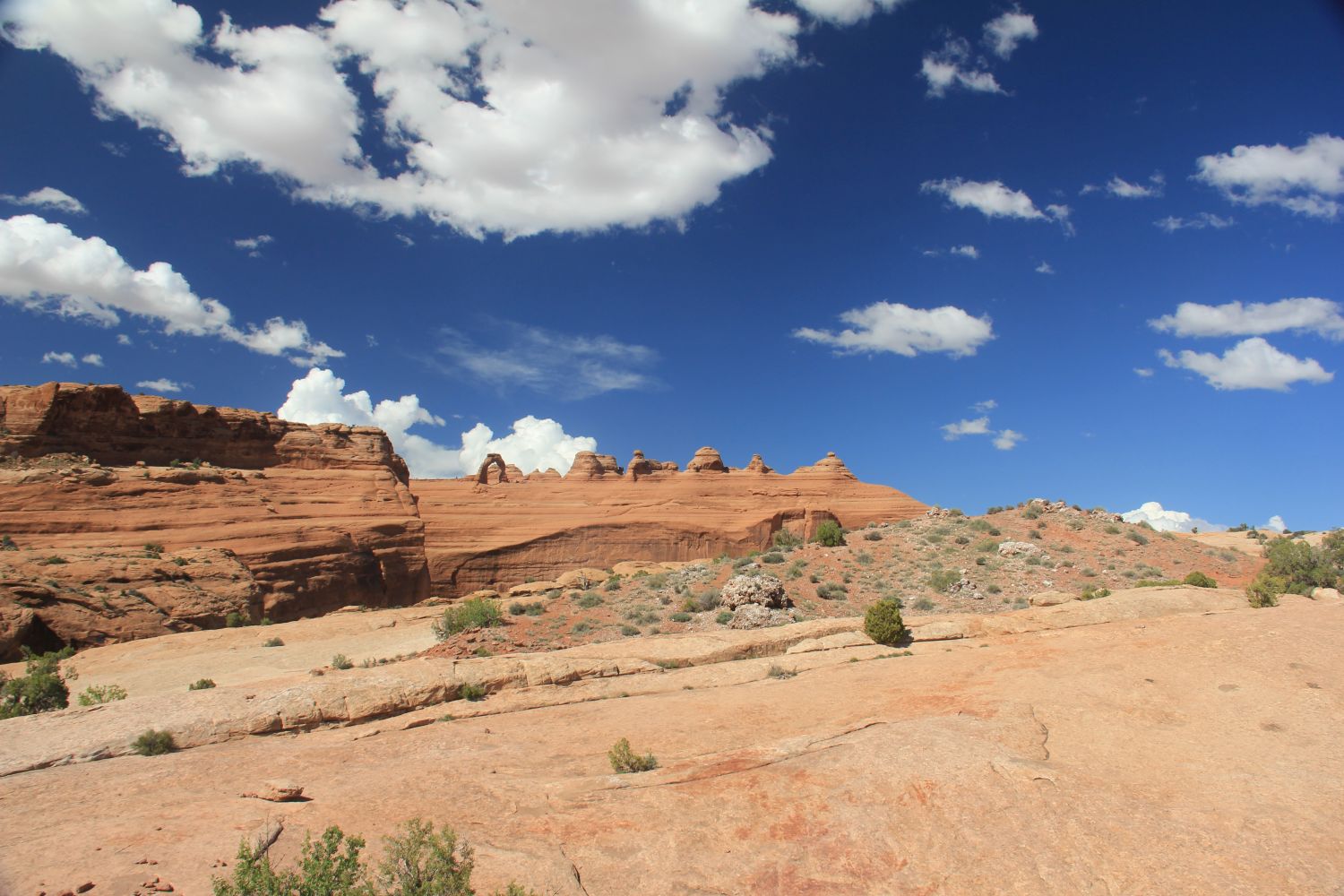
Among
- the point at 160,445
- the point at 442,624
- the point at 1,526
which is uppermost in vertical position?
the point at 160,445

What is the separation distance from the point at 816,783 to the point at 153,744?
353 inches

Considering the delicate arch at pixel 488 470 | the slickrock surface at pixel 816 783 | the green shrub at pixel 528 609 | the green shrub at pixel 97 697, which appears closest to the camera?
the slickrock surface at pixel 816 783

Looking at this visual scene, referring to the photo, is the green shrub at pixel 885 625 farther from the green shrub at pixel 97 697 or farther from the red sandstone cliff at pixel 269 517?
the red sandstone cliff at pixel 269 517

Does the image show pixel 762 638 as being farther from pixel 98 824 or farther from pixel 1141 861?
pixel 98 824

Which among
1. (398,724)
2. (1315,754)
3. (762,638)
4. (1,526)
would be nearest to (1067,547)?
(762,638)

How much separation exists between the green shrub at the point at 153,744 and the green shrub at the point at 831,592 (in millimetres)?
19973

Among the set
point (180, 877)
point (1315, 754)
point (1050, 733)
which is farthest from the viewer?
point (1050, 733)

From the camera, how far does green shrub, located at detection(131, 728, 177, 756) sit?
9430 mm

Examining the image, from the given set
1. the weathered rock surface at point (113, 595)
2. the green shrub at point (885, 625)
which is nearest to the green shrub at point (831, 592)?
the green shrub at point (885, 625)

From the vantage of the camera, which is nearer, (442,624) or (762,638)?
(762,638)

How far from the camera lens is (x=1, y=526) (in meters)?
27.8

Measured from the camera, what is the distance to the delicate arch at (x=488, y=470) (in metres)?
64.7

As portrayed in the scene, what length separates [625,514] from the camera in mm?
52031

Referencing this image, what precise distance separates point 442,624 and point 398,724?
13113 millimetres
